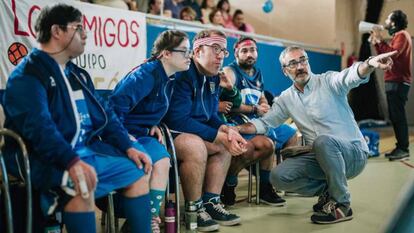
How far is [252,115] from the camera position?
10.6ft

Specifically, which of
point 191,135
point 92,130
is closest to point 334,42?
point 191,135

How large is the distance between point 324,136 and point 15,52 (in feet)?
6.24

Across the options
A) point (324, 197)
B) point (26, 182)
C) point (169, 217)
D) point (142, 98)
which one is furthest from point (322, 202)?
point (26, 182)

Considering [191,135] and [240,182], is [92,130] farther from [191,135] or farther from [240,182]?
[240,182]

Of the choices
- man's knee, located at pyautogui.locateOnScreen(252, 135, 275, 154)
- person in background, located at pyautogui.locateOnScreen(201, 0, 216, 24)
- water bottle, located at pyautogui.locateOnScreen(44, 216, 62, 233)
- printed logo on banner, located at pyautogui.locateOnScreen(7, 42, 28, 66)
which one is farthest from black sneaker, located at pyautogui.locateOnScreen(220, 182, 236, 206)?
person in background, located at pyautogui.locateOnScreen(201, 0, 216, 24)

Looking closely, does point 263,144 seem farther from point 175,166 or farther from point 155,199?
point 155,199

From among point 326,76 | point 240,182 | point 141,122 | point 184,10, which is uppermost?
point 184,10

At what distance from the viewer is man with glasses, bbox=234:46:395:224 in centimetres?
257

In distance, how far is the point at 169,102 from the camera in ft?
8.12

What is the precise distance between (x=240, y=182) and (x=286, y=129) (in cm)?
82

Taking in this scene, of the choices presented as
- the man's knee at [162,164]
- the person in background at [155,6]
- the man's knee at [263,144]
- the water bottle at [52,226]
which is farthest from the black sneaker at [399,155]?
the water bottle at [52,226]

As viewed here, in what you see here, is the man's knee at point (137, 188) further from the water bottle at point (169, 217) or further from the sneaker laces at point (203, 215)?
the sneaker laces at point (203, 215)

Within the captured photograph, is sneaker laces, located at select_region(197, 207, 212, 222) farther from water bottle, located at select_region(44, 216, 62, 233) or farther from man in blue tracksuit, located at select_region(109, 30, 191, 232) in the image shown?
water bottle, located at select_region(44, 216, 62, 233)

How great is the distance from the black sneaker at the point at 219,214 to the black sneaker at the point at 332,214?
467mm
